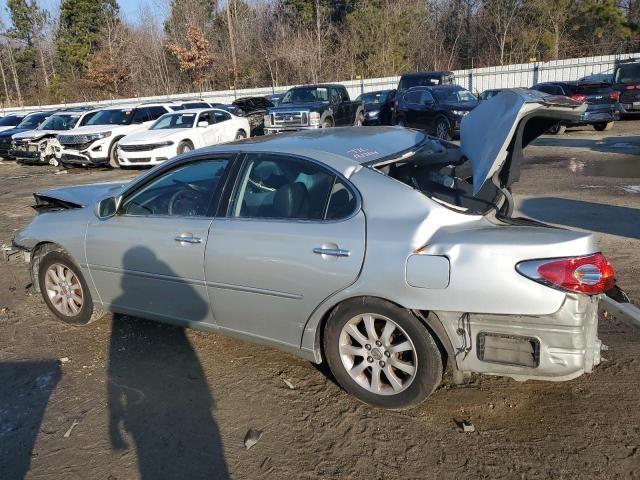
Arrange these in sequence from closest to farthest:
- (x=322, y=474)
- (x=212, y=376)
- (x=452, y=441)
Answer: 1. (x=322, y=474)
2. (x=452, y=441)
3. (x=212, y=376)

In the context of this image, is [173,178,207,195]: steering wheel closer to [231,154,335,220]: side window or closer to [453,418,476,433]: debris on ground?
A: [231,154,335,220]: side window

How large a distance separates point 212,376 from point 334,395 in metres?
0.89

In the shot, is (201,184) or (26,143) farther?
(26,143)

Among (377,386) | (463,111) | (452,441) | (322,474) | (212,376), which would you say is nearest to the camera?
(322,474)

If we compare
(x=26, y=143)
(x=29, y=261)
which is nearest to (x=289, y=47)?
(x=26, y=143)

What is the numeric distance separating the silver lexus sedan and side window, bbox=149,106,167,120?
14.1 m

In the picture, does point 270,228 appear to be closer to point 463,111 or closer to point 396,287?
point 396,287

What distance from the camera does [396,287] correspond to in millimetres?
→ 2980

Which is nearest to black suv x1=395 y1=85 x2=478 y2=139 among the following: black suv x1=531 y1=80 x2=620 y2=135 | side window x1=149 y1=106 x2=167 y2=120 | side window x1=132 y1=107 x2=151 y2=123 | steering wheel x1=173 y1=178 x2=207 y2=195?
black suv x1=531 y1=80 x2=620 y2=135

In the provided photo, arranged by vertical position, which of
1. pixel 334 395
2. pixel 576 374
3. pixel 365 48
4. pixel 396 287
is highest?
pixel 365 48

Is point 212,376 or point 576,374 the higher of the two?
point 576,374

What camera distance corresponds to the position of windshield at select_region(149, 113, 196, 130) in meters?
15.5

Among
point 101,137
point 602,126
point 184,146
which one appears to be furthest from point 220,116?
point 602,126

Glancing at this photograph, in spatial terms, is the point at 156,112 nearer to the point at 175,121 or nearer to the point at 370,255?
the point at 175,121
